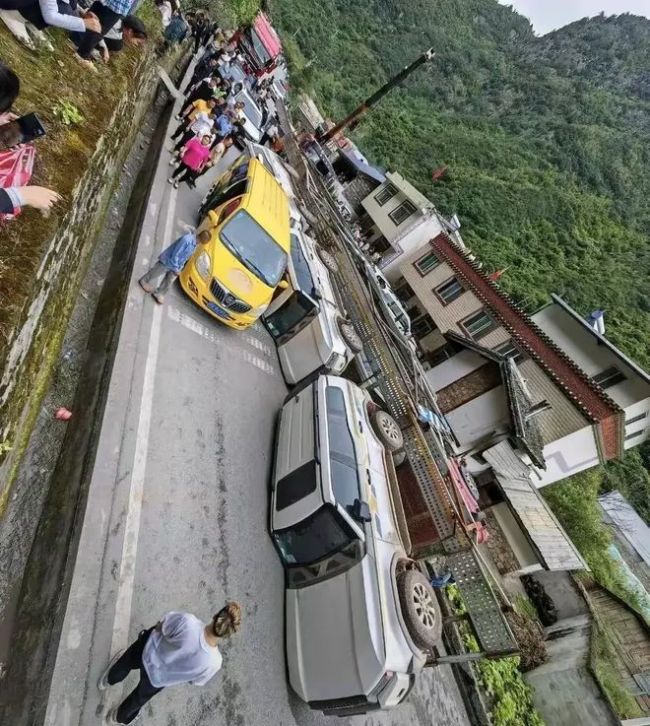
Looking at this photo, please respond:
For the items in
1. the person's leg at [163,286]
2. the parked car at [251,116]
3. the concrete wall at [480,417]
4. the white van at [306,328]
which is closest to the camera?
the person's leg at [163,286]

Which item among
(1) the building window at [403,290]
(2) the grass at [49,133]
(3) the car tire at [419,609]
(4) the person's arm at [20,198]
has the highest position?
(4) the person's arm at [20,198]

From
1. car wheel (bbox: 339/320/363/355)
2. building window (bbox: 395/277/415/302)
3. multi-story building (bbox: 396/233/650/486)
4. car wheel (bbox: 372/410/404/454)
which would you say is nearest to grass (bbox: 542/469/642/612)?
multi-story building (bbox: 396/233/650/486)

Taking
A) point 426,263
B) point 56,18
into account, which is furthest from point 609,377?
point 56,18

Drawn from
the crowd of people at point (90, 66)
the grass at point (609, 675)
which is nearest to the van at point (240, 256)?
the crowd of people at point (90, 66)

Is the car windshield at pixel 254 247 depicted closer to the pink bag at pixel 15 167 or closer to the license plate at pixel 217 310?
the license plate at pixel 217 310

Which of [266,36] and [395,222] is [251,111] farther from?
[266,36]

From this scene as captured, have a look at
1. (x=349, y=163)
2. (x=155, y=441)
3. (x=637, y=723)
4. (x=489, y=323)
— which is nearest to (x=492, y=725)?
(x=637, y=723)
